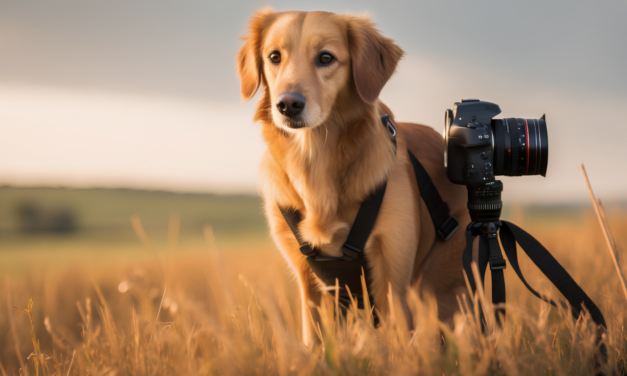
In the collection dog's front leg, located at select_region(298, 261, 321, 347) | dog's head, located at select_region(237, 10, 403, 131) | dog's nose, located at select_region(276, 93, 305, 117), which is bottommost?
dog's front leg, located at select_region(298, 261, 321, 347)

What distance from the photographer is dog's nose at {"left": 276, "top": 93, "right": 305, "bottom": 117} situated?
2285 mm

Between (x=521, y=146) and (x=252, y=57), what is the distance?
1.70m

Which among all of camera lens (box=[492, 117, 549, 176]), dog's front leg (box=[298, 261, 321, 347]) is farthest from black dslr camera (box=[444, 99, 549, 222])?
dog's front leg (box=[298, 261, 321, 347])

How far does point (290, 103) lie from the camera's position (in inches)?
90.2

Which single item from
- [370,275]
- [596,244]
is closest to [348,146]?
[370,275]

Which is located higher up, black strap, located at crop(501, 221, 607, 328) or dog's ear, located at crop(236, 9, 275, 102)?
dog's ear, located at crop(236, 9, 275, 102)

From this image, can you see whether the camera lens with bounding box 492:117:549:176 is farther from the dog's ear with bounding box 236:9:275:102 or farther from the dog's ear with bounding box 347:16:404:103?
the dog's ear with bounding box 236:9:275:102

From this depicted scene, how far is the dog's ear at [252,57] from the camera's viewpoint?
2.79 m

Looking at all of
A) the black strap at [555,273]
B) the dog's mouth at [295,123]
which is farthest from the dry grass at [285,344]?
the dog's mouth at [295,123]

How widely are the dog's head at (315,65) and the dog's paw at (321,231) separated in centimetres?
57

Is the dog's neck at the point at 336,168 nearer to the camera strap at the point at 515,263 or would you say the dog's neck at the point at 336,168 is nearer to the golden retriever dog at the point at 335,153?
the golden retriever dog at the point at 335,153

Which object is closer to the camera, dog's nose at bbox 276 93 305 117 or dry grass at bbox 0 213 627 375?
dry grass at bbox 0 213 627 375

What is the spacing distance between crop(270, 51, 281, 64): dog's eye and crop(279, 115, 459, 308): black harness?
0.72m

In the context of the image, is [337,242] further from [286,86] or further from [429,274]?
[286,86]
